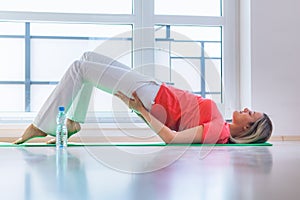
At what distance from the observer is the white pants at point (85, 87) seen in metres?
2.09

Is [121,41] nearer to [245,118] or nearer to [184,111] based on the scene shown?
[184,111]

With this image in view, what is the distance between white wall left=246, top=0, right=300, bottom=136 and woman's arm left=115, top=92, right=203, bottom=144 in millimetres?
962

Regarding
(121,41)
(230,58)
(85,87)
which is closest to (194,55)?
(230,58)

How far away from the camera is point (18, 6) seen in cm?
297

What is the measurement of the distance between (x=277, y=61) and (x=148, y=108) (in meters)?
1.23

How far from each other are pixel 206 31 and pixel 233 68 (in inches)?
14.3

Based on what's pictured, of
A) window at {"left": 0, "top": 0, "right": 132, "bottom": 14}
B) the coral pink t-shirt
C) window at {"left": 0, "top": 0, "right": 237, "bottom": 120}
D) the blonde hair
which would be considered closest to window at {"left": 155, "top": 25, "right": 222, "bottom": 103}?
window at {"left": 0, "top": 0, "right": 237, "bottom": 120}

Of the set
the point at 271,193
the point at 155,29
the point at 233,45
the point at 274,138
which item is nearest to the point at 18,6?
the point at 155,29

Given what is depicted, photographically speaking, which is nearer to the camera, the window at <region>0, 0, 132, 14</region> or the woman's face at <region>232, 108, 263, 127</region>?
the woman's face at <region>232, 108, 263, 127</region>

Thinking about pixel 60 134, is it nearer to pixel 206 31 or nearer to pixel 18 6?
pixel 18 6

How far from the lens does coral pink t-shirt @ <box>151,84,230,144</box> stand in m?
2.26

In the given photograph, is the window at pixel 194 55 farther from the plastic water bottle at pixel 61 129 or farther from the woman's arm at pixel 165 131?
the plastic water bottle at pixel 61 129

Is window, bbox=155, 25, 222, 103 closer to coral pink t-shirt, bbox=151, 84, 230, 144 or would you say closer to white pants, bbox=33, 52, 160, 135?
coral pink t-shirt, bbox=151, 84, 230, 144

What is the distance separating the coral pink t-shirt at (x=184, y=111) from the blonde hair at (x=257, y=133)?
0.11 metres
